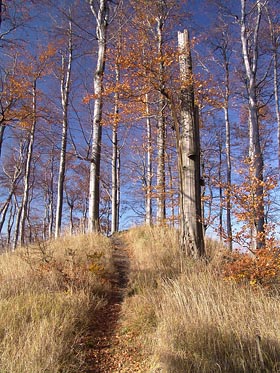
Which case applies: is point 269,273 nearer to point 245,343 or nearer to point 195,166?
point 245,343

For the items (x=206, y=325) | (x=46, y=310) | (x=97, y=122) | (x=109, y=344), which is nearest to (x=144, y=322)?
(x=109, y=344)

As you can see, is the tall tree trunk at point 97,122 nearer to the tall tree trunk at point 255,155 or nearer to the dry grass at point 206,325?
the dry grass at point 206,325

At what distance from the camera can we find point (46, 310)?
304 cm

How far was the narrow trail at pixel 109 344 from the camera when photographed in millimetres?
2523

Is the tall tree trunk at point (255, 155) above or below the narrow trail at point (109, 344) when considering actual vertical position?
above

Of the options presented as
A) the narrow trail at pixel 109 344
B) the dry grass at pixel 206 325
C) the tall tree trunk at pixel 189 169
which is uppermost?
the tall tree trunk at pixel 189 169

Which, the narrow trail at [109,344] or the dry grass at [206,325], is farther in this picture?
the narrow trail at [109,344]

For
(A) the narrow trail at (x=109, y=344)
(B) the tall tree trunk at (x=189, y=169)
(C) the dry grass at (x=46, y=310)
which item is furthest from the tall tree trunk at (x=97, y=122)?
(A) the narrow trail at (x=109, y=344)

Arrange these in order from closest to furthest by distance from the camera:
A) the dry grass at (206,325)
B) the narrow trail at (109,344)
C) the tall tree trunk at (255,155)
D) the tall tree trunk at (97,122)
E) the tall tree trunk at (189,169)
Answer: the dry grass at (206,325), the narrow trail at (109,344), the tall tree trunk at (255,155), the tall tree trunk at (189,169), the tall tree trunk at (97,122)

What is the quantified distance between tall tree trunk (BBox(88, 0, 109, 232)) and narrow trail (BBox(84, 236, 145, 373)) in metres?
4.02

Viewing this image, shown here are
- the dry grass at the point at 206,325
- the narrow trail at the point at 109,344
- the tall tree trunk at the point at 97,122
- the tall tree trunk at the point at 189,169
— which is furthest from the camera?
the tall tree trunk at the point at 97,122

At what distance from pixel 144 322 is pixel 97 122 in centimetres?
691

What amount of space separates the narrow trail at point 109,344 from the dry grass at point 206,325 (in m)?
0.18

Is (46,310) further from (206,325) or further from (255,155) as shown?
(255,155)
